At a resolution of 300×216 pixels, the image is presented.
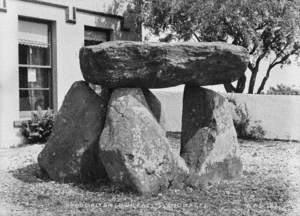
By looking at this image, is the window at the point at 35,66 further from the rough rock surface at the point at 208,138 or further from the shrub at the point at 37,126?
the rough rock surface at the point at 208,138

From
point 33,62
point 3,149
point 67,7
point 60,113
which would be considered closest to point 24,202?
point 60,113

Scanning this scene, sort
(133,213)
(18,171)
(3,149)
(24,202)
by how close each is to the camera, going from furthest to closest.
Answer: (3,149) < (18,171) < (24,202) < (133,213)

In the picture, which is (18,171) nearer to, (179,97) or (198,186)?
(198,186)

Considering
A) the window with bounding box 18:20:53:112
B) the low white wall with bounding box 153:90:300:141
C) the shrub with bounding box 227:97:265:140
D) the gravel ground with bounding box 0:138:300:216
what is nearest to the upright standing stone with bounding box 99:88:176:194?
the gravel ground with bounding box 0:138:300:216

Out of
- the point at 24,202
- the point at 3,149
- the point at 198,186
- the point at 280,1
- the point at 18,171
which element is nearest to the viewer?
the point at 24,202

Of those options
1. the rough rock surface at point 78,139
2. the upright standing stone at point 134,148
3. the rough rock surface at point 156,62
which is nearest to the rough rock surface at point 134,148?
the upright standing stone at point 134,148

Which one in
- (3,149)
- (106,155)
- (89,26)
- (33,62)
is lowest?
(3,149)

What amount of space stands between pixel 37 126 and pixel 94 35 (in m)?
3.26

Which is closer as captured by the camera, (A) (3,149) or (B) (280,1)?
(A) (3,149)

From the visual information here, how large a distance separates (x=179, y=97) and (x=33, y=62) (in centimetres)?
399

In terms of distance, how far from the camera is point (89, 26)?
1280cm

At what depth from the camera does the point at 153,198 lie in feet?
18.6

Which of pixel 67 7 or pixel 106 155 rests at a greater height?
pixel 67 7

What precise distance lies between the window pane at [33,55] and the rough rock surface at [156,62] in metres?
5.16
